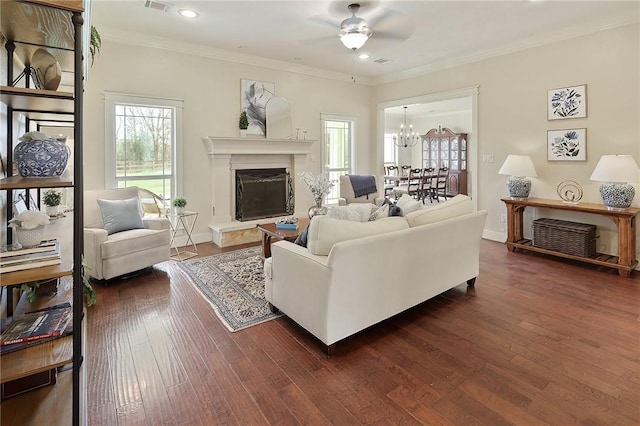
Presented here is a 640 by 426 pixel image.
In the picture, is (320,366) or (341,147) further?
(341,147)

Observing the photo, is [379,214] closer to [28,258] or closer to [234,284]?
[234,284]

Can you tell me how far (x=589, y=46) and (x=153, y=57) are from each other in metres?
5.62

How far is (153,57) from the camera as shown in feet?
15.5

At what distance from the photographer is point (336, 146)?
6.98 meters

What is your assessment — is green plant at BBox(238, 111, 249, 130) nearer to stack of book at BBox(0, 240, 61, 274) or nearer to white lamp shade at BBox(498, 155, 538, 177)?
white lamp shade at BBox(498, 155, 538, 177)

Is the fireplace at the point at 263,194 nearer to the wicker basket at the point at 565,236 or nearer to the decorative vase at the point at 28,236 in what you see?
the wicker basket at the point at 565,236

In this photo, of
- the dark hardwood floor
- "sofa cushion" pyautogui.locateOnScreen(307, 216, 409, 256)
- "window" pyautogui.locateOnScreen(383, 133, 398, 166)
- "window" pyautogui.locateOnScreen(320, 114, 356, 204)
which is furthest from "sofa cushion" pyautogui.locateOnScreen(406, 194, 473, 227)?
"window" pyautogui.locateOnScreen(383, 133, 398, 166)

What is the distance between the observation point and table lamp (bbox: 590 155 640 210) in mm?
3682

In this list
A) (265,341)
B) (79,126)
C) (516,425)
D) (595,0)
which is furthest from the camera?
(595,0)

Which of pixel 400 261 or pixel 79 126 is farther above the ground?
pixel 79 126

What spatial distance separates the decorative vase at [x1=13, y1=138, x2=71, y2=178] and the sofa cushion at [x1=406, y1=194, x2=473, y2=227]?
2269 millimetres

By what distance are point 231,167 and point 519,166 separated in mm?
4140

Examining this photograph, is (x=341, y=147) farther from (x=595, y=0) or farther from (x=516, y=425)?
(x=516, y=425)

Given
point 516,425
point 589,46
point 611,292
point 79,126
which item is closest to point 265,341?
point 516,425
